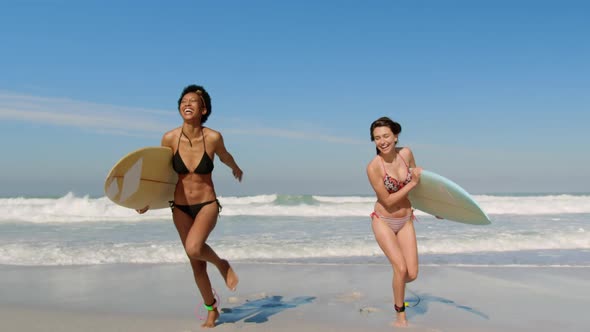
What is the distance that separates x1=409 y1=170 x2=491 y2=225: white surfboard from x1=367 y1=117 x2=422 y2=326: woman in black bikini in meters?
0.44

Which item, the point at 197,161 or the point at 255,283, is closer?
the point at 197,161

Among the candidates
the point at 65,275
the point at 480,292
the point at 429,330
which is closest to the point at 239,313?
the point at 429,330

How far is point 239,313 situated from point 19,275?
3752mm

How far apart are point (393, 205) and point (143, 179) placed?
7.43 ft

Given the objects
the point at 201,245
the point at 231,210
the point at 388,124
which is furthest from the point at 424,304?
the point at 231,210

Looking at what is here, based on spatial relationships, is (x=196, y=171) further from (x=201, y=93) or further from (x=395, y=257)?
(x=395, y=257)

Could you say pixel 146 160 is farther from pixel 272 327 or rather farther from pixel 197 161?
pixel 272 327

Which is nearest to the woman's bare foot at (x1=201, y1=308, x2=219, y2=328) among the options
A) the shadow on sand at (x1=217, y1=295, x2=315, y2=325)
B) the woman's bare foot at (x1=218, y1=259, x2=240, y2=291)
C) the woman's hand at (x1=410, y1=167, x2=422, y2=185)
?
the shadow on sand at (x1=217, y1=295, x2=315, y2=325)

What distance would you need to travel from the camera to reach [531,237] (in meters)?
9.87

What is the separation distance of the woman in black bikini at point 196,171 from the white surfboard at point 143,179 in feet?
0.60

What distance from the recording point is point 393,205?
13.1ft

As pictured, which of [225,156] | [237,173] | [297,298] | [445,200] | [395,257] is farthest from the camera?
[297,298]

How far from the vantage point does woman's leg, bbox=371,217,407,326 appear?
3.85m

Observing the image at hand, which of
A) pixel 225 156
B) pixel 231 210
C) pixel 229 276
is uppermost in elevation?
pixel 225 156
